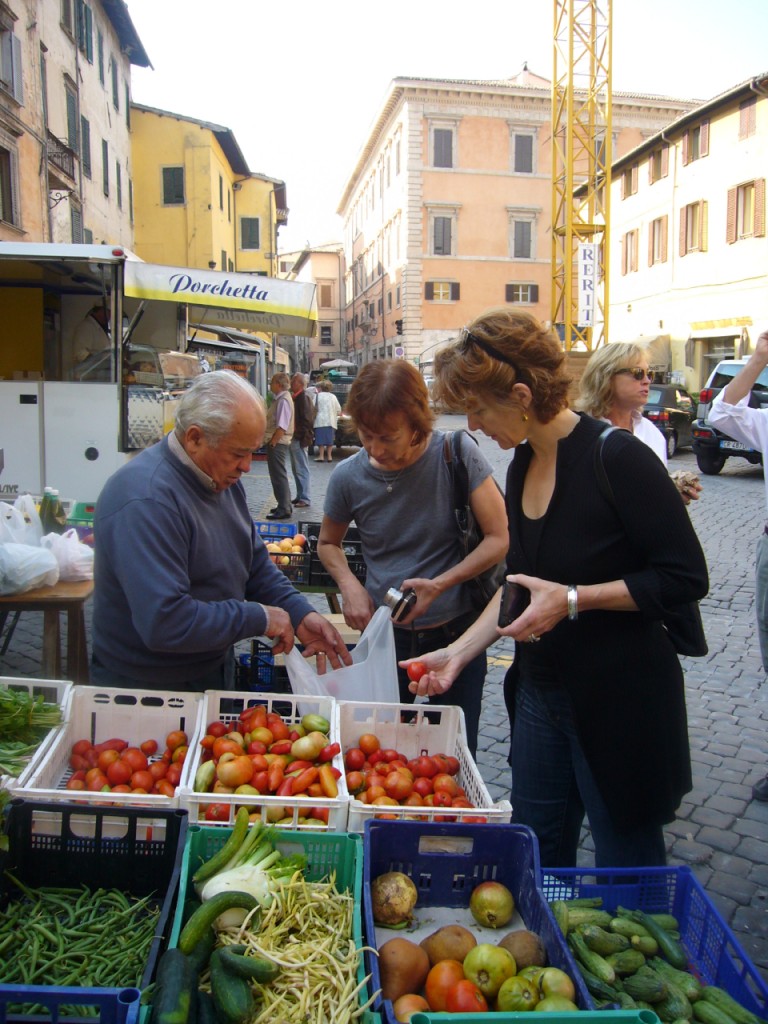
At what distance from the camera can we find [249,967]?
147cm

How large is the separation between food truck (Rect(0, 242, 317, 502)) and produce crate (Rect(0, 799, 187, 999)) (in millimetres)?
6213

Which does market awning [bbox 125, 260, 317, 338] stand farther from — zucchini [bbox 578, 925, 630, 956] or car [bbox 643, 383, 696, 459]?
car [bbox 643, 383, 696, 459]

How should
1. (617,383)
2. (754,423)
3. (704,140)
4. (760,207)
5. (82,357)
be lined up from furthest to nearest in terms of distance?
1. (704,140)
2. (760,207)
3. (82,357)
4. (617,383)
5. (754,423)

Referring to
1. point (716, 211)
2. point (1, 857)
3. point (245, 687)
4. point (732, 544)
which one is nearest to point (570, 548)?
point (1, 857)

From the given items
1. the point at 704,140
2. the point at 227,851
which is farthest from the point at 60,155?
the point at 227,851

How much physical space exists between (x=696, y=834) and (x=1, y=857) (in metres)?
2.99

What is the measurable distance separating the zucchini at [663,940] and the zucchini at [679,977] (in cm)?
2

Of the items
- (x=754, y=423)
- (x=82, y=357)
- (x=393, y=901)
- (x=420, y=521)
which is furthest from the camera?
(x=82, y=357)

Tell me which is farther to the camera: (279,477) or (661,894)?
(279,477)

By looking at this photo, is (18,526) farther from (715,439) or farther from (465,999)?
(715,439)

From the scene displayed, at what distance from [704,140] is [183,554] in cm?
2970

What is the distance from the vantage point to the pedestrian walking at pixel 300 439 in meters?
12.1

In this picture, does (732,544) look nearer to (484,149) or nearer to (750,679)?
(750,679)

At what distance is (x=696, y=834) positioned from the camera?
363 centimetres
